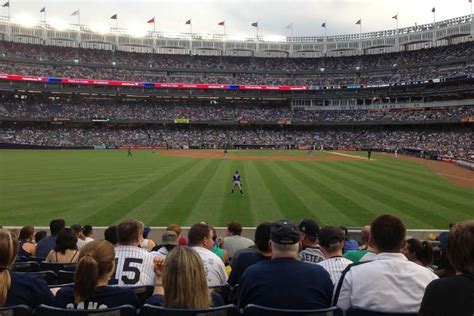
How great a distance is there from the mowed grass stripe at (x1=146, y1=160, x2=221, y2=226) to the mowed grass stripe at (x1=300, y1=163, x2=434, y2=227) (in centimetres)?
875

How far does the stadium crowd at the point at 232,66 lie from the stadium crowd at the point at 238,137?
502 inches

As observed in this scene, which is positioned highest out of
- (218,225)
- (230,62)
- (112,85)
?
(230,62)

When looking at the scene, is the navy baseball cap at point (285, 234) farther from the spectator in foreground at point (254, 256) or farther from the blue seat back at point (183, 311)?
the spectator in foreground at point (254, 256)

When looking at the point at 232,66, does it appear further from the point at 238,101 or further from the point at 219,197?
the point at 219,197

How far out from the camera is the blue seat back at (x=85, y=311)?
154 inches

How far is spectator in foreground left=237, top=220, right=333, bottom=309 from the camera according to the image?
4316 millimetres

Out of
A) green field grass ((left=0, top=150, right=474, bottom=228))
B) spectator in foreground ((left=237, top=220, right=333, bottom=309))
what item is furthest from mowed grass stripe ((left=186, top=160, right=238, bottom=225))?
spectator in foreground ((left=237, top=220, right=333, bottom=309))

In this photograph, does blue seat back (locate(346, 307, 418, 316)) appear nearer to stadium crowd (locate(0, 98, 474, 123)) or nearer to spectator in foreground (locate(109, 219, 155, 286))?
spectator in foreground (locate(109, 219, 155, 286))

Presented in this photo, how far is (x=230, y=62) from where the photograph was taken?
10700 cm

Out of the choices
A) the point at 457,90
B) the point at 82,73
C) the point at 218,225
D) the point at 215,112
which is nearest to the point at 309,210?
the point at 218,225

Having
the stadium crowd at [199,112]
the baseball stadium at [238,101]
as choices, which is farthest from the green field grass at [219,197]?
the stadium crowd at [199,112]

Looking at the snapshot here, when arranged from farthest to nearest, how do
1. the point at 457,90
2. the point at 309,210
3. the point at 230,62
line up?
the point at 230,62
the point at 457,90
the point at 309,210

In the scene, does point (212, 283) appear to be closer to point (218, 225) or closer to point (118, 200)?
point (218, 225)

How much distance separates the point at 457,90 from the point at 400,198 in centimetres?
6677
